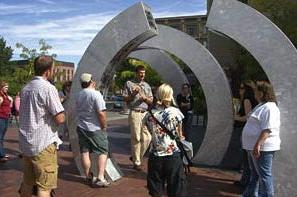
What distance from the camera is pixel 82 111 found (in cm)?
748

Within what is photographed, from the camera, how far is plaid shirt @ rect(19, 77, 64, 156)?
4.94m

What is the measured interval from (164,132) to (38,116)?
1.43 meters

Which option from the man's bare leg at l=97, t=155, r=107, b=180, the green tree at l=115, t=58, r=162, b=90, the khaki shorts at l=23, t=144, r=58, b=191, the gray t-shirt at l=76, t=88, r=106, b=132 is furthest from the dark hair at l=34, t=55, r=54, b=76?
the green tree at l=115, t=58, r=162, b=90

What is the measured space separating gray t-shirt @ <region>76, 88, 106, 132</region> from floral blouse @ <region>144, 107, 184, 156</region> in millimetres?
2183

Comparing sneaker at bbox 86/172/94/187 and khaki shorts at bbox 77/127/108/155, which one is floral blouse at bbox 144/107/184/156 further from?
sneaker at bbox 86/172/94/187

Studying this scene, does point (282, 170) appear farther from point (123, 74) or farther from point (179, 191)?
point (123, 74)

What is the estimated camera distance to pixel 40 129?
496 cm

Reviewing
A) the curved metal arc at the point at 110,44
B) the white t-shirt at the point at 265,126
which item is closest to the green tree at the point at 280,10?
the curved metal arc at the point at 110,44

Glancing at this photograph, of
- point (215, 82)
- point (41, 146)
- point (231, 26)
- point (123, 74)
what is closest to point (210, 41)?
point (123, 74)

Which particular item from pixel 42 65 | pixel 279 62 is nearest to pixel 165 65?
pixel 279 62

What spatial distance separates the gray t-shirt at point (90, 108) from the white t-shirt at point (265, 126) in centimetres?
245

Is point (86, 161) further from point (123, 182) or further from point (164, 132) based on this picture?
point (164, 132)

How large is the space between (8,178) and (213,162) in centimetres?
418

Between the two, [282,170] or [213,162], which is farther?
[213,162]
